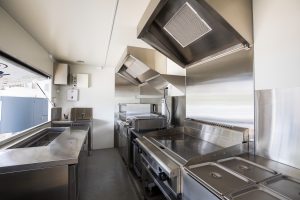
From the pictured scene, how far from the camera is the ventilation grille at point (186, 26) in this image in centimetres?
132

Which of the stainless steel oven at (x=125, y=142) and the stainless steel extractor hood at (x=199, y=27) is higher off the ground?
the stainless steel extractor hood at (x=199, y=27)

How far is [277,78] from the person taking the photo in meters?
1.16

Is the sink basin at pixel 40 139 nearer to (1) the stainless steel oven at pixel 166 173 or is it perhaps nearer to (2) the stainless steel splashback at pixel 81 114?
(2) the stainless steel splashback at pixel 81 114

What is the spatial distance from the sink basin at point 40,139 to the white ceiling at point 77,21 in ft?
4.43

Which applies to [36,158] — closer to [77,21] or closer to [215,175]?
[215,175]

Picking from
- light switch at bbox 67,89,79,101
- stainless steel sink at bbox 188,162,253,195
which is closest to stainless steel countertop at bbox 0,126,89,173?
stainless steel sink at bbox 188,162,253,195

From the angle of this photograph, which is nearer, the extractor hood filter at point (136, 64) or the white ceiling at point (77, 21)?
the white ceiling at point (77, 21)

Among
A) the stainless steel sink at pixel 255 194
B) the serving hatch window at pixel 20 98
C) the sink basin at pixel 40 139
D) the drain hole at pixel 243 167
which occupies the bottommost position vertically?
the sink basin at pixel 40 139

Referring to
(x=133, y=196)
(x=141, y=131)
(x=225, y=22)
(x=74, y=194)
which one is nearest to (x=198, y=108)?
(x=141, y=131)

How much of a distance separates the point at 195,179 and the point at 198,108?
3.84 ft

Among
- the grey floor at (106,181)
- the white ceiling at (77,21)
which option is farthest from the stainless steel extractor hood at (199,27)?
the grey floor at (106,181)

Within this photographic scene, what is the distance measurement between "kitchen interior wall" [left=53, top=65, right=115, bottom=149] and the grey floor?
740 millimetres

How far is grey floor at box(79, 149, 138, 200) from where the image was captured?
2102 millimetres

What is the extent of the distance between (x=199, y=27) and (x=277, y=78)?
2.39ft
